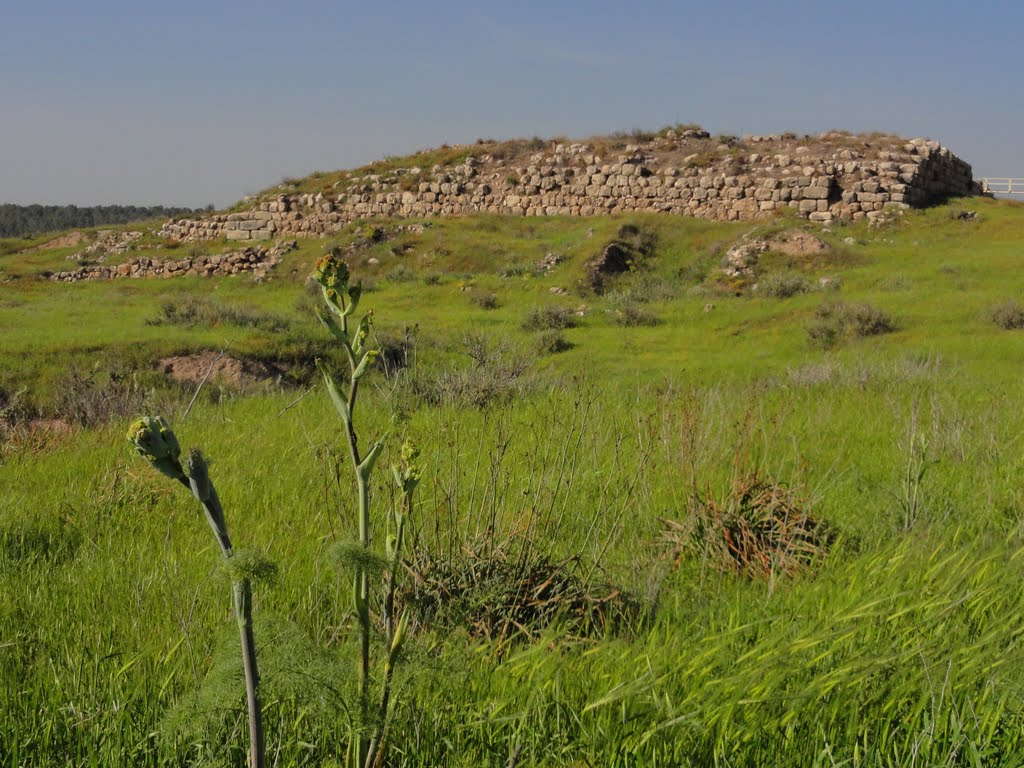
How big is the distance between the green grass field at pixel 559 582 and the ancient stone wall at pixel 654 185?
17178 mm

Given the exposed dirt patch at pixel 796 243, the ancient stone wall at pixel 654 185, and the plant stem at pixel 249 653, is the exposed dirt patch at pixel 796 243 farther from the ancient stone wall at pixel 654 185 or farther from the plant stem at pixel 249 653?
the plant stem at pixel 249 653

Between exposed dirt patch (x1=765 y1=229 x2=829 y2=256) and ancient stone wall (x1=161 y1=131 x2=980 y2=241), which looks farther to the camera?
ancient stone wall (x1=161 y1=131 x2=980 y2=241)

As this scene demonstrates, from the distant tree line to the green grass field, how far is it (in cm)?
7910

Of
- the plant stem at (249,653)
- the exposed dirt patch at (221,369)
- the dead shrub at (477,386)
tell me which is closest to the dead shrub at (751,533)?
the plant stem at (249,653)

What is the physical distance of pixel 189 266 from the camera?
29328mm

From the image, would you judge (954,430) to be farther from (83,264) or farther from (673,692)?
(83,264)

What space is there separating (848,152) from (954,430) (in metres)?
24.5

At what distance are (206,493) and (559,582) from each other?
257 centimetres

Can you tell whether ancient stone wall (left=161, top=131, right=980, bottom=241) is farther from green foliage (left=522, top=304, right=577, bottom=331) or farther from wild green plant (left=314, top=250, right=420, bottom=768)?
wild green plant (left=314, top=250, right=420, bottom=768)

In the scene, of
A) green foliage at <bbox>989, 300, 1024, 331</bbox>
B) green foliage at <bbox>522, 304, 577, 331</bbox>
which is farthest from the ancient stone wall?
green foliage at <bbox>989, 300, 1024, 331</bbox>

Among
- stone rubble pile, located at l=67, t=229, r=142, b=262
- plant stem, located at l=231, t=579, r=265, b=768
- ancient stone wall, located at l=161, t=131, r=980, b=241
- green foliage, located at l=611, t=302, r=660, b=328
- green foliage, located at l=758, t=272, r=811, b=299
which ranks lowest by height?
green foliage, located at l=611, t=302, r=660, b=328

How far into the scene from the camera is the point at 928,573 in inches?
139

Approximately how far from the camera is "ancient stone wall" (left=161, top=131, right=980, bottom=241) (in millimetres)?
26938

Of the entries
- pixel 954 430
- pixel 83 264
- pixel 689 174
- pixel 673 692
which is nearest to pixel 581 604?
pixel 673 692
